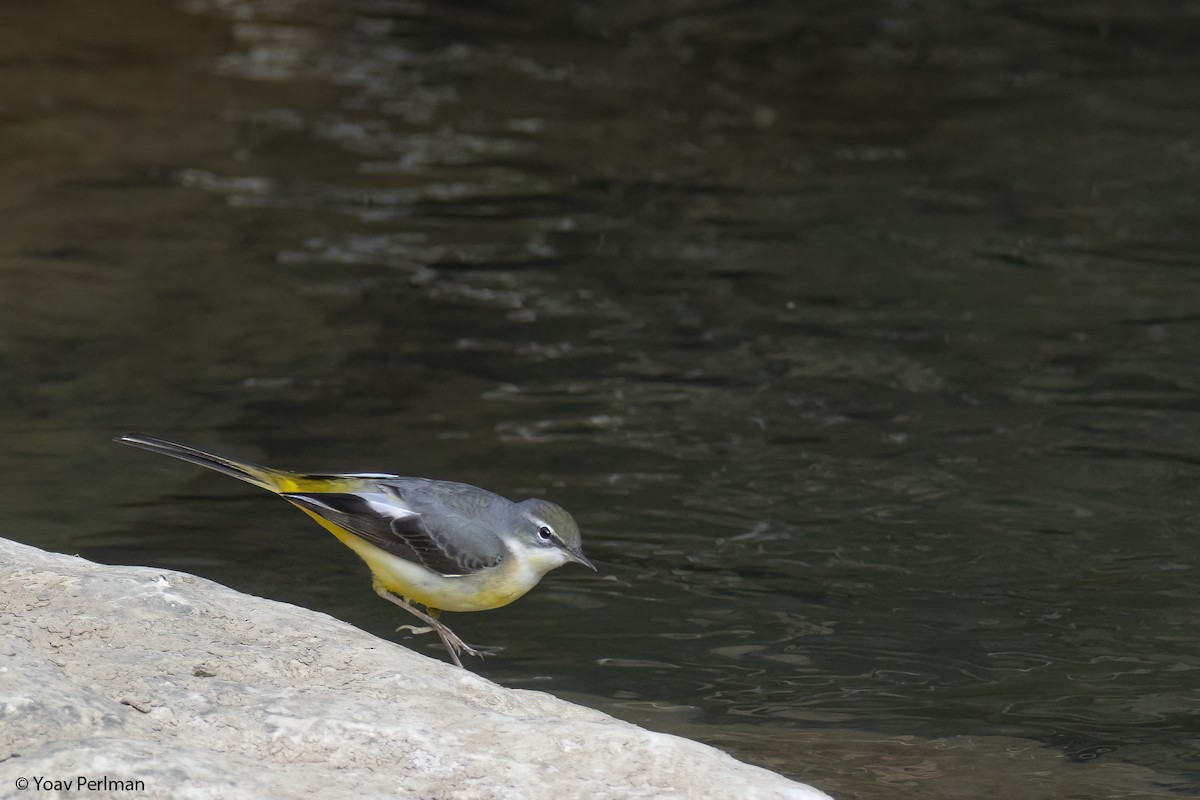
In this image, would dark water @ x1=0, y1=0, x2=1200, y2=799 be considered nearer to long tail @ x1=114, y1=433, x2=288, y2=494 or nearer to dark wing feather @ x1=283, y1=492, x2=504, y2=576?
dark wing feather @ x1=283, y1=492, x2=504, y2=576

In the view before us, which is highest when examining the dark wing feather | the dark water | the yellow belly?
the dark wing feather

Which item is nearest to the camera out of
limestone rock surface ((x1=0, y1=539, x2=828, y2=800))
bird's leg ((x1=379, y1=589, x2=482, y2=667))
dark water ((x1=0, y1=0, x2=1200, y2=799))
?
limestone rock surface ((x1=0, y1=539, x2=828, y2=800))

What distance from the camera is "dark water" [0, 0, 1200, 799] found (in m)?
6.65

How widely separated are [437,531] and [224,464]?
2.77 feet

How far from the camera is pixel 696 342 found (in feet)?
33.4

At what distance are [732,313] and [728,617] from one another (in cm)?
391

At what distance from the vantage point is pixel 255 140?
14117mm

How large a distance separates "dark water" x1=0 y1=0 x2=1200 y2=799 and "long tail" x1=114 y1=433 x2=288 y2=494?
1089 millimetres

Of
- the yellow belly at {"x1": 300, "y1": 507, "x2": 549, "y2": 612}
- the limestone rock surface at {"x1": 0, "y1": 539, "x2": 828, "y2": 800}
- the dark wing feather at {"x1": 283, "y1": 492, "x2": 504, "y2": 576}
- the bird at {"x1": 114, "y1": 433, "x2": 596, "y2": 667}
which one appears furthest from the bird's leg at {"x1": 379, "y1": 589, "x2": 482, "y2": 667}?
the limestone rock surface at {"x1": 0, "y1": 539, "x2": 828, "y2": 800}

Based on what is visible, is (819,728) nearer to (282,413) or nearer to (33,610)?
(33,610)

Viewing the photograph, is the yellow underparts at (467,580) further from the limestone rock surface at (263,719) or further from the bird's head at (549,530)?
the limestone rock surface at (263,719)

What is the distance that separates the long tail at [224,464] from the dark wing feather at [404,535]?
0.21 ft

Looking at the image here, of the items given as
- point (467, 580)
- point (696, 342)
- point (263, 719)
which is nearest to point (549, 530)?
point (467, 580)

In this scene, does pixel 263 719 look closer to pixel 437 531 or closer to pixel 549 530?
pixel 437 531
